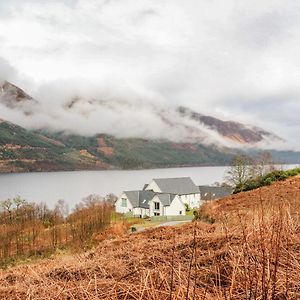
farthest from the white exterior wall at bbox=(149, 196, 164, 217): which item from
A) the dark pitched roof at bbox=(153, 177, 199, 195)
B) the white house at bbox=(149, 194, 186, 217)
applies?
the dark pitched roof at bbox=(153, 177, 199, 195)

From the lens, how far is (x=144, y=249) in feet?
19.5

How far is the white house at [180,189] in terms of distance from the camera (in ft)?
245

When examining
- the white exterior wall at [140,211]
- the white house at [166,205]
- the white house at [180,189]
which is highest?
the white house at [180,189]

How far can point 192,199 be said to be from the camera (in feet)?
255

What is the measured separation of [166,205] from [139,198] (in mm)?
6997

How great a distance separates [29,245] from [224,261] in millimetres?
35265

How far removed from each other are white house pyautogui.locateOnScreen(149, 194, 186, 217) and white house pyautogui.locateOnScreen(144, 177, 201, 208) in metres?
3.98

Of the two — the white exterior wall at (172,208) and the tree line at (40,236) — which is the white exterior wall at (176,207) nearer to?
the white exterior wall at (172,208)

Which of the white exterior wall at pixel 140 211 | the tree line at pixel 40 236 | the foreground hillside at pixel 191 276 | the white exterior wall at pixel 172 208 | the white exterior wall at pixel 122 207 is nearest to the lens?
the foreground hillside at pixel 191 276

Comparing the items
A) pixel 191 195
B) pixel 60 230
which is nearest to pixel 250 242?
pixel 60 230

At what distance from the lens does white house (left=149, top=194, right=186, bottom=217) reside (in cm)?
6688

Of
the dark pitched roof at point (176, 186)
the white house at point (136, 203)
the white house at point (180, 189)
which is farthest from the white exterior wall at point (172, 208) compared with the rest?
the dark pitched roof at point (176, 186)

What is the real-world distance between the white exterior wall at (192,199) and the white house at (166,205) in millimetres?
6553

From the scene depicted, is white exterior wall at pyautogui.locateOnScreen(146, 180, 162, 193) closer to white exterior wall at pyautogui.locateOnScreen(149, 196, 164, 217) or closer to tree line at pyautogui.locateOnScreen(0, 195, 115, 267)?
white exterior wall at pyautogui.locateOnScreen(149, 196, 164, 217)
